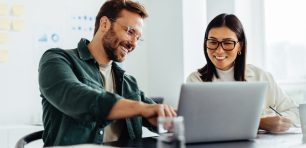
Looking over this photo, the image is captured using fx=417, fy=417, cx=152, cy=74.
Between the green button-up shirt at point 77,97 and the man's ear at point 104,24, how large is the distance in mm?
105

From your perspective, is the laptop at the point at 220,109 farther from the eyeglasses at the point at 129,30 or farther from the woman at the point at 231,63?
the woman at the point at 231,63

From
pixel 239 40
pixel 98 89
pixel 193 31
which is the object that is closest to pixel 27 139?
pixel 98 89

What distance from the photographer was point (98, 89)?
1.59 metres

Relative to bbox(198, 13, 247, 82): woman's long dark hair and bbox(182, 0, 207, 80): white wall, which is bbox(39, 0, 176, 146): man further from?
bbox(182, 0, 207, 80): white wall

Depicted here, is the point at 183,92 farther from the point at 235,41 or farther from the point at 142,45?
the point at 142,45

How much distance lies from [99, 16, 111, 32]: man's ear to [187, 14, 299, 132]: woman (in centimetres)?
59

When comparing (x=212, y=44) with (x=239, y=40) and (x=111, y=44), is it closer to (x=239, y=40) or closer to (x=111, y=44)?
(x=239, y=40)

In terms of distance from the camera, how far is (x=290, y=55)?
9.82ft

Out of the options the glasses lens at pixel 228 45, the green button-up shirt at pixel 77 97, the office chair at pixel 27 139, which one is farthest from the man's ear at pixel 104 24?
the glasses lens at pixel 228 45

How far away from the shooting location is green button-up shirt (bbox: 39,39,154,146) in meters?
1.24

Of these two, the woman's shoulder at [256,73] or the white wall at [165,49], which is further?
the white wall at [165,49]

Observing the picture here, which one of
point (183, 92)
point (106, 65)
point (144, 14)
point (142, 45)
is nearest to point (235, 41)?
point (144, 14)

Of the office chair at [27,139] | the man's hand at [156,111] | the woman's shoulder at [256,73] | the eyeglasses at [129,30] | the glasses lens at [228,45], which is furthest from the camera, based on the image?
the woman's shoulder at [256,73]

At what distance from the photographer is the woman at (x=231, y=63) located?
6.97 feet
